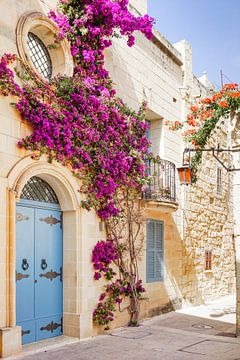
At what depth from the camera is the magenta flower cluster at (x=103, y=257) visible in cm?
830

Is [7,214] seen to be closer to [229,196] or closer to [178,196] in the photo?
[178,196]

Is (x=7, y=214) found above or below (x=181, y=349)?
above

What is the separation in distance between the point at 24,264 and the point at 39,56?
361cm

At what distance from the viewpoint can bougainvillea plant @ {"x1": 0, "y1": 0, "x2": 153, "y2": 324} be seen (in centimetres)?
709

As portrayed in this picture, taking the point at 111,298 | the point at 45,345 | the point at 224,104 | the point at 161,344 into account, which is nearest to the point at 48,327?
the point at 45,345

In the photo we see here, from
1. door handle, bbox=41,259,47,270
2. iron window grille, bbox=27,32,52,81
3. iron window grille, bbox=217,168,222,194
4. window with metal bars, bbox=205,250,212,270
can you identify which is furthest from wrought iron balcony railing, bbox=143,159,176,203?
iron window grille, bbox=217,168,222,194

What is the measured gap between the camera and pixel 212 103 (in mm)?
10477

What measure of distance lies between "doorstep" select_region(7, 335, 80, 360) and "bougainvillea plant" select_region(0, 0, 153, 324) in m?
0.81

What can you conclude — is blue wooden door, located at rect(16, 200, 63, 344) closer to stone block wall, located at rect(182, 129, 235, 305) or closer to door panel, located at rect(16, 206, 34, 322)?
door panel, located at rect(16, 206, 34, 322)

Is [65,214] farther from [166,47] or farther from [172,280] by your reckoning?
[166,47]

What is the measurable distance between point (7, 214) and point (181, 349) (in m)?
3.55

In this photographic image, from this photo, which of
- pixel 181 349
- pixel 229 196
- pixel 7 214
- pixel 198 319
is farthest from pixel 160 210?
pixel 229 196

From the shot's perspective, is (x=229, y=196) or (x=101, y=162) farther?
(x=229, y=196)

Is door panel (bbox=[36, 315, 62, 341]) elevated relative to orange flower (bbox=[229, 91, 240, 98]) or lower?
lower
